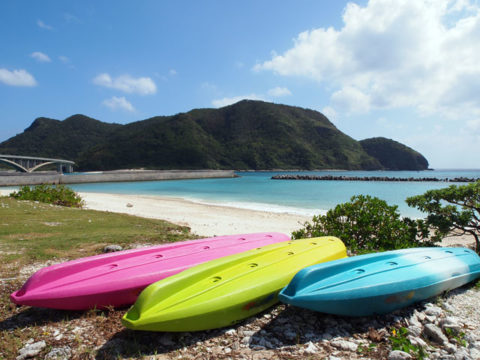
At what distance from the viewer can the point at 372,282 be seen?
3.16m

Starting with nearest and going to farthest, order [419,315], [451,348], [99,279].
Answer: [451,348] < [419,315] < [99,279]

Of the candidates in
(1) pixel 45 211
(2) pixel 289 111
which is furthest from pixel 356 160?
(1) pixel 45 211

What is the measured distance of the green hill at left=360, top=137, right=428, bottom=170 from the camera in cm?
14738

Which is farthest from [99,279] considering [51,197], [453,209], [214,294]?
[51,197]

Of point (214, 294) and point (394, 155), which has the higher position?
point (394, 155)

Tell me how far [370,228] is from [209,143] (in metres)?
118

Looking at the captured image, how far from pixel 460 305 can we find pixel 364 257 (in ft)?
4.30

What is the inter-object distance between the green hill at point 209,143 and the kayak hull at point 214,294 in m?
102

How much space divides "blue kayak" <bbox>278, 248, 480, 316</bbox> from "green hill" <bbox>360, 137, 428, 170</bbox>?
512ft

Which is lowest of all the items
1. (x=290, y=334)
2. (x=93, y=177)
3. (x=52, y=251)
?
(x=290, y=334)

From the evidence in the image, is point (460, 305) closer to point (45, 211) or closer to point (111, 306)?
point (111, 306)

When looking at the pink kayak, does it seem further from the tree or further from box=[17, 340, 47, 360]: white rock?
the tree

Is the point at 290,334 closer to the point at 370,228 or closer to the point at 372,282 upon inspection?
the point at 372,282

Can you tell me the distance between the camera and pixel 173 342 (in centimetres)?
286
